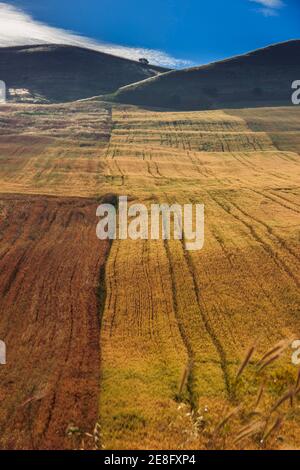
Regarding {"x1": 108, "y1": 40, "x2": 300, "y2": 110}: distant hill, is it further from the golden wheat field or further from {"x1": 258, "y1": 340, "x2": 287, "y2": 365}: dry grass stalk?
{"x1": 258, "y1": 340, "x2": 287, "y2": 365}: dry grass stalk

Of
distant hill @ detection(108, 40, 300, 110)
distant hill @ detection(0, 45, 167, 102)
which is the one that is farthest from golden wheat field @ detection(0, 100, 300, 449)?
distant hill @ detection(0, 45, 167, 102)

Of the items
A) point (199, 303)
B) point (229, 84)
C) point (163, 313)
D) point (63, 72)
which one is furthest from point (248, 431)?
point (63, 72)

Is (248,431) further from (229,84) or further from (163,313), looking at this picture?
(229,84)

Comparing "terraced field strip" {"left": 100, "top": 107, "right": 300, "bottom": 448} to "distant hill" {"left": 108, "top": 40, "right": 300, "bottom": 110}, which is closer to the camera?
"terraced field strip" {"left": 100, "top": 107, "right": 300, "bottom": 448}

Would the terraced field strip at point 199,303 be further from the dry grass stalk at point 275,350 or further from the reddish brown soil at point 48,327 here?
the dry grass stalk at point 275,350

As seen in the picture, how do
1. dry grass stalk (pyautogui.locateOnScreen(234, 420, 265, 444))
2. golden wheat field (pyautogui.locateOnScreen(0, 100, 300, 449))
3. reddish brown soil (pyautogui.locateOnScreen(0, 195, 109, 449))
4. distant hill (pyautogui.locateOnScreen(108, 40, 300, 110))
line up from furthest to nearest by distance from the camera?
distant hill (pyautogui.locateOnScreen(108, 40, 300, 110))
reddish brown soil (pyautogui.locateOnScreen(0, 195, 109, 449))
golden wheat field (pyautogui.locateOnScreen(0, 100, 300, 449))
dry grass stalk (pyautogui.locateOnScreen(234, 420, 265, 444))

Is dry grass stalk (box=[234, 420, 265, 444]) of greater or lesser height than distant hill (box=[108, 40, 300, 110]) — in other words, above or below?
below

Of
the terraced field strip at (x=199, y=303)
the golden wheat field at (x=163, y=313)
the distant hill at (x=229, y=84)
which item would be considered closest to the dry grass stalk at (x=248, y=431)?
the golden wheat field at (x=163, y=313)
